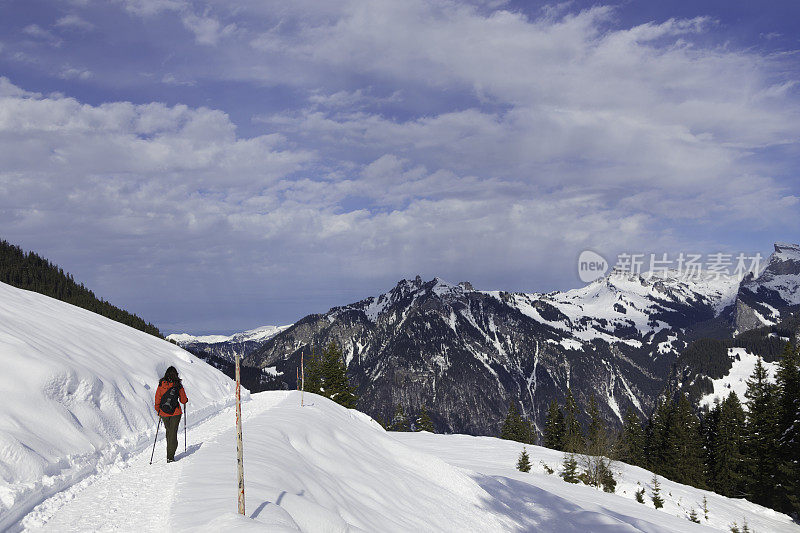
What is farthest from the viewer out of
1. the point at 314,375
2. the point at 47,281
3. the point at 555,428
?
the point at 47,281

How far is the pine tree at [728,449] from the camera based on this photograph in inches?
2222

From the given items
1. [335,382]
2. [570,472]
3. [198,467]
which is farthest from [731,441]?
[198,467]

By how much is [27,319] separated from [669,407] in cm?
8143

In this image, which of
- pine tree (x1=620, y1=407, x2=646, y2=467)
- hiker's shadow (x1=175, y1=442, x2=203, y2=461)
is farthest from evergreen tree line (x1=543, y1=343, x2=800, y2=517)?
hiker's shadow (x1=175, y1=442, x2=203, y2=461)

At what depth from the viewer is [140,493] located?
9609mm

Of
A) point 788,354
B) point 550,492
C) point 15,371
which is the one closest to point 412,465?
point 550,492

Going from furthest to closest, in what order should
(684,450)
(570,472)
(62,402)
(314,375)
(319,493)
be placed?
(684,450), (314,375), (570,472), (62,402), (319,493)

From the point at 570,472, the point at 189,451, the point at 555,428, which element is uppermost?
the point at 189,451

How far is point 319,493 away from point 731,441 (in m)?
69.0

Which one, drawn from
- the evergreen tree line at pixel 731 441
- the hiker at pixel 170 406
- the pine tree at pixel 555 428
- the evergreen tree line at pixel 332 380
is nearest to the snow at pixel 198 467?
the hiker at pixel 170 406

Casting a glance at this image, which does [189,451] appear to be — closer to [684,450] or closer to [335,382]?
[335,382]

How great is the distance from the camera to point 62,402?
13.1 meters

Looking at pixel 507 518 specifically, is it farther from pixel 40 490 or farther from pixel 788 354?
pixel 788 354

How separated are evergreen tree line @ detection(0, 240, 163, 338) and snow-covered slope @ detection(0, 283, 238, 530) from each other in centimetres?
7687
